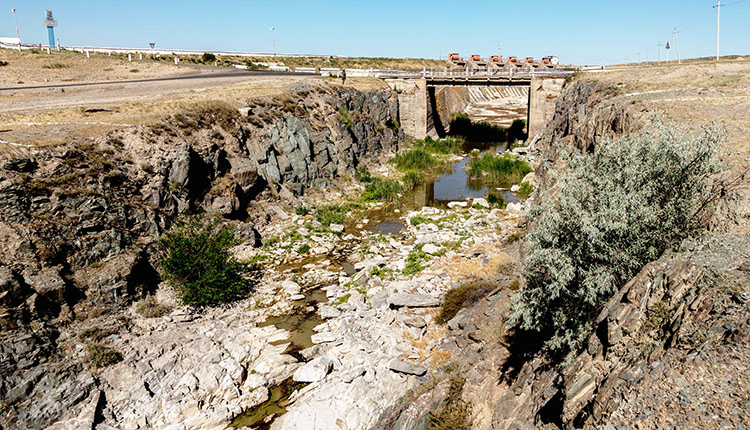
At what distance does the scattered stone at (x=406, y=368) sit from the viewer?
12867 mm

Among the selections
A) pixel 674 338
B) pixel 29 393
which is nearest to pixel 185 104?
pixel 29 393

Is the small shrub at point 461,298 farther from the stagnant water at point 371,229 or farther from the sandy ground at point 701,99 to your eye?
the sandy ground at point 701,99

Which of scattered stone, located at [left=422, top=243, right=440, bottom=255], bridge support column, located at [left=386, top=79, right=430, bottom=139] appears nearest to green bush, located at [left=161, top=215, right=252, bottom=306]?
scattered stone, located at [left=422, top=243, right=440, bottom=255]

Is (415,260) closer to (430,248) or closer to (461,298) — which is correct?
(430,248)

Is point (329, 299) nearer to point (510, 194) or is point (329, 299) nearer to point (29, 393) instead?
point (29, 393)

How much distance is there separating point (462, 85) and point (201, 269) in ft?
118

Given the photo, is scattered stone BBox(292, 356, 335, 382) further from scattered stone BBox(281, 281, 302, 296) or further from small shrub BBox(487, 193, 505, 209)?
small shrub BBox(487, 193, 505, 209)

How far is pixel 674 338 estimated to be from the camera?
6.61m

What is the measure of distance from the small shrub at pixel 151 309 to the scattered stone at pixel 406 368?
8.91m

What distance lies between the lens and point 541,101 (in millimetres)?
45000

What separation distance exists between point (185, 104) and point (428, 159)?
2091 centimetres

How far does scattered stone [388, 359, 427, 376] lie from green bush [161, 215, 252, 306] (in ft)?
25.9

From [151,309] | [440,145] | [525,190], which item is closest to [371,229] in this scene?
[525,190]

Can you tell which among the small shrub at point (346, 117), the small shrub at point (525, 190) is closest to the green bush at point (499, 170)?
the small shrub at point (525, 190)
